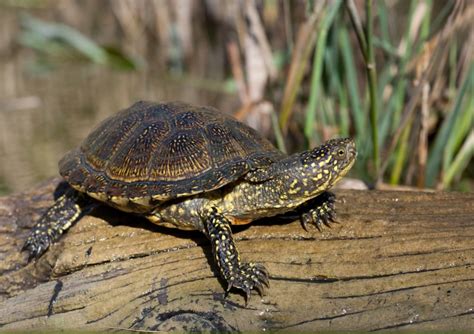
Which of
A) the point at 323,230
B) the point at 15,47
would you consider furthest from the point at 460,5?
the point at 15,47

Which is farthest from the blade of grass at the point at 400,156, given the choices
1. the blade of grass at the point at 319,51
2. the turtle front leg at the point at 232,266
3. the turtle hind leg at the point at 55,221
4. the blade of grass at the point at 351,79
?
the turtle hind leg at the point at 55,221

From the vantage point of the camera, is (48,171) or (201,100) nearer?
(48,171)

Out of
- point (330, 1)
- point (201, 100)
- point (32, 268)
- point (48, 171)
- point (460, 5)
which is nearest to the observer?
point (32, 268)

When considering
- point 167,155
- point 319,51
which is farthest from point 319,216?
point 319,51

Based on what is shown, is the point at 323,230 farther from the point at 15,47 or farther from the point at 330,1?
the point at 15,47

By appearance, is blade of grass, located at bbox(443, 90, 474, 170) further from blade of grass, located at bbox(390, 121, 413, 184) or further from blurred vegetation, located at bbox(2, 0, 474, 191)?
blade of grass, located at bbox(390, 121, 413, 184)

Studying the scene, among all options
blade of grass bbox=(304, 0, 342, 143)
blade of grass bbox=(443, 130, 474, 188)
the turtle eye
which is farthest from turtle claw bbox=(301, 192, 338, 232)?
blade of grass bbox=(443, 130, 474, 188)

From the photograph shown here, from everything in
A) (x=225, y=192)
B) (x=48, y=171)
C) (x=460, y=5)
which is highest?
(x=460, y=5)

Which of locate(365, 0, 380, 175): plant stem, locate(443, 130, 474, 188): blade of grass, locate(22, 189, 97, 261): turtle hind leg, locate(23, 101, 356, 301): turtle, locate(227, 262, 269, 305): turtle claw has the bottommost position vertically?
locate(443, 130, 474, 188): blade of grass
